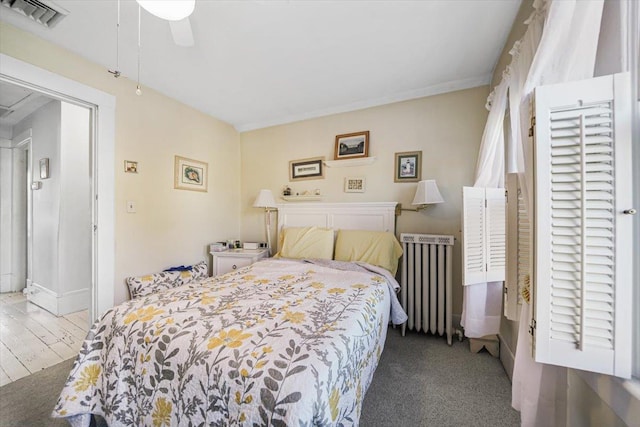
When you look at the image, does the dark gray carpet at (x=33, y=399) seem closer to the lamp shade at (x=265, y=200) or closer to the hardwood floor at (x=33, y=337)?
the hardwood floor at (x=33, y=337)

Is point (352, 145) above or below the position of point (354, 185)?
above

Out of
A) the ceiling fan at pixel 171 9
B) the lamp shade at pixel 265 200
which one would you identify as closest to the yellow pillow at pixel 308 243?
the lamp shade at pixel 265 200

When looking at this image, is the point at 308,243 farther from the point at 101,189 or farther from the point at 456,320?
the point at 101,189

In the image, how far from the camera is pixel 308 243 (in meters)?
2.68

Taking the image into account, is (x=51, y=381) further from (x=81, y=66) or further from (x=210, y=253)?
(x=81, y=66)

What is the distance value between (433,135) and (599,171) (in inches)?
78.4

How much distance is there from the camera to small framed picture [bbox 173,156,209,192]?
9.16ft

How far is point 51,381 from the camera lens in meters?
1.74

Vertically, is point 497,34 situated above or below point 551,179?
above

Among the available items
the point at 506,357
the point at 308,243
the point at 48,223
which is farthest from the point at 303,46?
the point at 48,223

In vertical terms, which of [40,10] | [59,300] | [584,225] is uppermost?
[40,10]

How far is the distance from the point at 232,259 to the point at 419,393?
229 centimetres

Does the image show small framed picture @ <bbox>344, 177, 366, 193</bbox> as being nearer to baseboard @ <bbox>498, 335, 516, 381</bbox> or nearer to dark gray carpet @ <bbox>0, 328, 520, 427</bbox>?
dark gray carpet @ <bbox>0, 328, 520, 427</bbox>

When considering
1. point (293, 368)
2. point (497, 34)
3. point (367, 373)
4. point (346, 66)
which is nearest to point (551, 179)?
point (293, 368)
